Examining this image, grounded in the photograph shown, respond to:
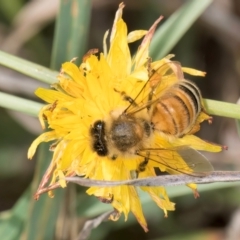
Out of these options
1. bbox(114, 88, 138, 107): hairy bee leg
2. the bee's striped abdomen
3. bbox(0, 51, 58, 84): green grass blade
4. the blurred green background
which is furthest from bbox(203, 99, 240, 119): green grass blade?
the blurred green background

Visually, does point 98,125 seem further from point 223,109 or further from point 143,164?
point 223,109

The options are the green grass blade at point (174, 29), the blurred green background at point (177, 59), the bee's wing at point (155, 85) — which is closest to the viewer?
the bee's wing at point (155, 85)

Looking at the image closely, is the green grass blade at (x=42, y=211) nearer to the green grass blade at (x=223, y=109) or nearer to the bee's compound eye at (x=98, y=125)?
the bee's compound eye at (x=98, y=125)

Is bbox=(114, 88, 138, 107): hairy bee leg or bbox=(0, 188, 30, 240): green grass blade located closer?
bbox=(114, 88, 138, 107): hairy bee leg

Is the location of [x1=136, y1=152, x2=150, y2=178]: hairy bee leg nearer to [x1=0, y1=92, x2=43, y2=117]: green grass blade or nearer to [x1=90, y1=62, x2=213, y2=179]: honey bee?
[x1=90, y1=62, x2=213, y2=179]: honey bee

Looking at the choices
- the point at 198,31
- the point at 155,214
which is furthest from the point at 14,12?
the point at 155,214

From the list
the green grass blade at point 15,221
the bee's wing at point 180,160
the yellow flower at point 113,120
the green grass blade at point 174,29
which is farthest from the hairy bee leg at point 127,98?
the green grass blade at point 15,221
